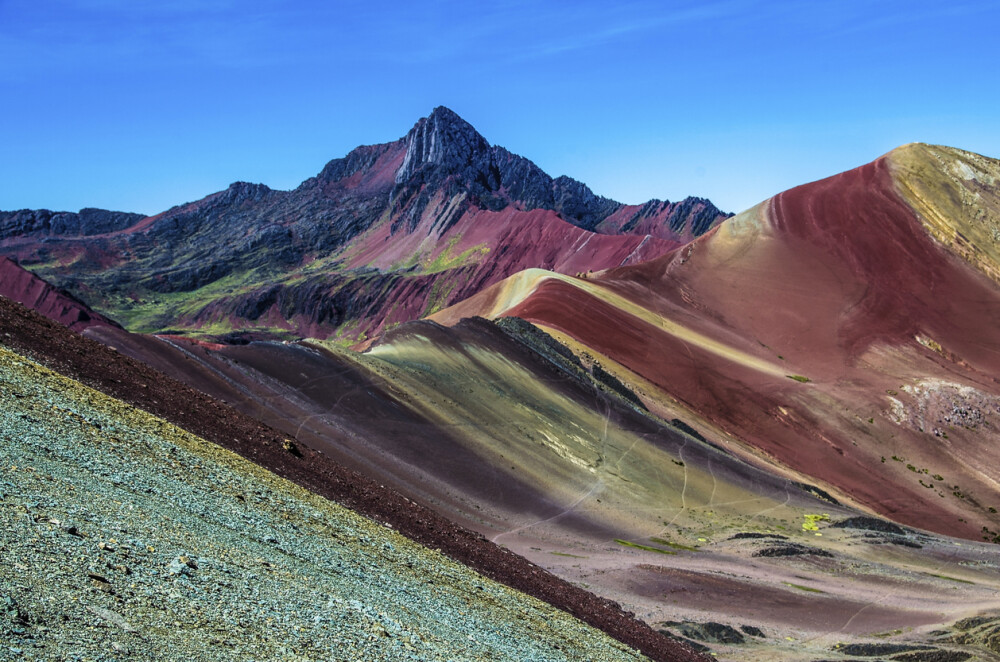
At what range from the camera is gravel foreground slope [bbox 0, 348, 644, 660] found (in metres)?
9.18

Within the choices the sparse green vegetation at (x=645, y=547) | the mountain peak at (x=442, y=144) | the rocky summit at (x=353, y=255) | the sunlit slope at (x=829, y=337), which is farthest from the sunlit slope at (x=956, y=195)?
the mountain peak at (x=442, y=144)

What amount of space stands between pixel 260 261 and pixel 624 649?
543 ft

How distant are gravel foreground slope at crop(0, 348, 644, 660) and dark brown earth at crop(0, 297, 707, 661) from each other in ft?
4.17

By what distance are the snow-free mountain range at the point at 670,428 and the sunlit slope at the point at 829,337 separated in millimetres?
220

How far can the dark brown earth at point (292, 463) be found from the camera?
1848cm

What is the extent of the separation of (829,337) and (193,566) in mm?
62542

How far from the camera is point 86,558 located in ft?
33.1

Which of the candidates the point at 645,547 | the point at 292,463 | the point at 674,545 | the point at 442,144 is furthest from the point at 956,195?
the point at 442,144

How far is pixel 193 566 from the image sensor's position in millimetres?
11148

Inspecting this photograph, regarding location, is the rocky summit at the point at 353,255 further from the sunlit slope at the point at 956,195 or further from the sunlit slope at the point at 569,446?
the sunlit slope at the point at 569,446

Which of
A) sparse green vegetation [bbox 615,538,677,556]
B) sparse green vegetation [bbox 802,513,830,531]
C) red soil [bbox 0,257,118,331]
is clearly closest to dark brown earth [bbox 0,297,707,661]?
sparse green vegetation [bbox 615,538,677,556]

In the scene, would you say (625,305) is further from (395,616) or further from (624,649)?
(395,616)

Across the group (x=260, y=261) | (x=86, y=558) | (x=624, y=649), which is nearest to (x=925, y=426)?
(x=624, y=649)

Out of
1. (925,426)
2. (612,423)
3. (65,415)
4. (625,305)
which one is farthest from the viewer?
(625,305)
